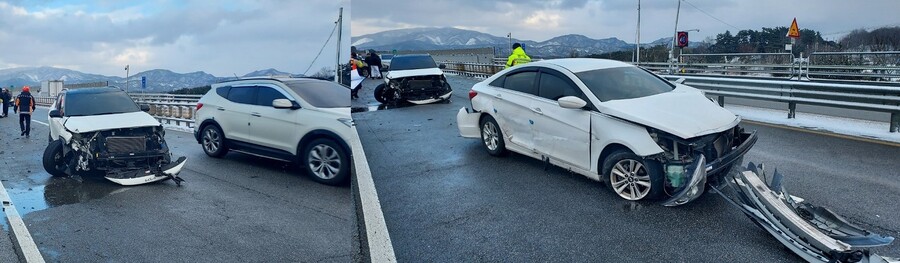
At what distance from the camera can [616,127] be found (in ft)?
20.6

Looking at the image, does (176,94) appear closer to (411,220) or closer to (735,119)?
(411,220)

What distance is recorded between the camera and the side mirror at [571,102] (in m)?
6.68

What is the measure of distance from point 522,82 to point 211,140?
4755mm

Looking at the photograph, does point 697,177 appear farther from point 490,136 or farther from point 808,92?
point 808,92

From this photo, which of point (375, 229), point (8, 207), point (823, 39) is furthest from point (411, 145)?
point (823, 39)

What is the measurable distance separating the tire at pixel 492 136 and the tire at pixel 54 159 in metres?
5.58

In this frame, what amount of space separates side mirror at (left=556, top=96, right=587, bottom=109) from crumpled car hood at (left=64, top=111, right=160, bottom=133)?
4.32m

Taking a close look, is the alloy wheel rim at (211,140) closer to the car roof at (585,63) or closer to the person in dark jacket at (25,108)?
the person in dark jacket at (25,108)

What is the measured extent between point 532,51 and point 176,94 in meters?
4.39

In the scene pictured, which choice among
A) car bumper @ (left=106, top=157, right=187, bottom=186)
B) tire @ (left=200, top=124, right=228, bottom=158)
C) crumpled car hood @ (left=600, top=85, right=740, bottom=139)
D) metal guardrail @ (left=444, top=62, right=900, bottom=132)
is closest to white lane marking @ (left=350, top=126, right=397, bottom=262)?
tire @ (left=200, top=124, right=228, bottom=158)

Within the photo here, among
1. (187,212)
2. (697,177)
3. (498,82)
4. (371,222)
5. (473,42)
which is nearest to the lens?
(187,212)

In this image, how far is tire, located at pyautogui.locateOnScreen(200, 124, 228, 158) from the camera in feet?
11.5

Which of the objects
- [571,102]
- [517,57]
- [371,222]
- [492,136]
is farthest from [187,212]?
[492,136]

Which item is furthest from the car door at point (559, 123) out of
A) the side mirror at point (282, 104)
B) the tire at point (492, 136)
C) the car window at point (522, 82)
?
the side mirror at point (282, 104)
